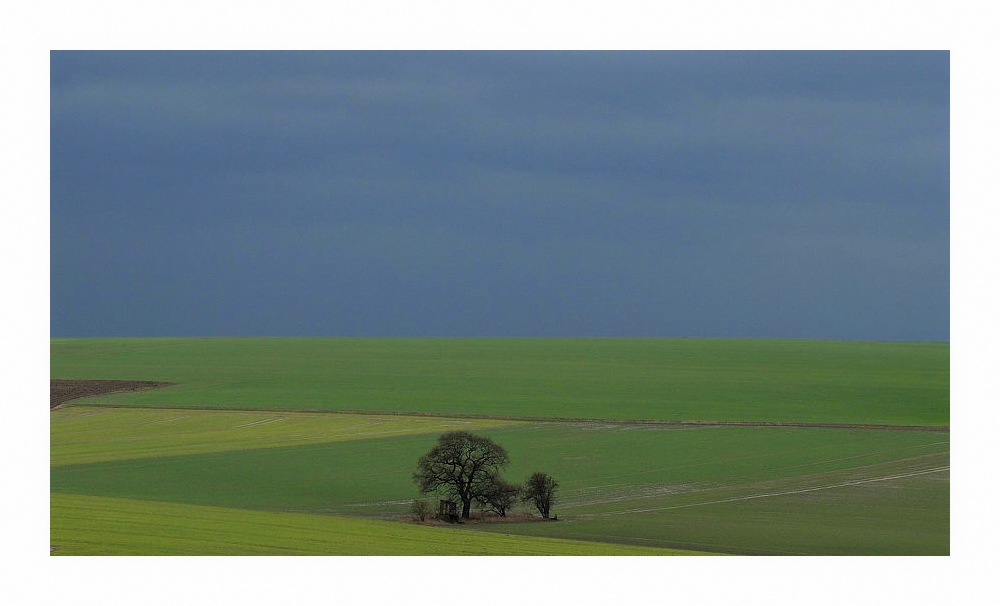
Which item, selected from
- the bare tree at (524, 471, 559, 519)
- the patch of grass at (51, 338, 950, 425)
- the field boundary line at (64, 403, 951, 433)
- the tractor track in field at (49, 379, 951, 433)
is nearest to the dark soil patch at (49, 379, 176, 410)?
the tractor track in field at (49, 379, 951, 433)

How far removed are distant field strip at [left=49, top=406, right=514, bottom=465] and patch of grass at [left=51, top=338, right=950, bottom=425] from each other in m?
3.77

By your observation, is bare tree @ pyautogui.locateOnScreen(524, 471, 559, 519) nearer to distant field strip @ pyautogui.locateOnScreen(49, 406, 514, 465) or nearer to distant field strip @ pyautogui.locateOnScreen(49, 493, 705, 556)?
distant field strip @ pyautogui.locateOnScreen(49, 493, 705, 556)

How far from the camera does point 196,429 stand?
47969 mm

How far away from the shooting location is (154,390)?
64438 mm

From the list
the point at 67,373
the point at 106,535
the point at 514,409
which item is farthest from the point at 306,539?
the point at 67,373

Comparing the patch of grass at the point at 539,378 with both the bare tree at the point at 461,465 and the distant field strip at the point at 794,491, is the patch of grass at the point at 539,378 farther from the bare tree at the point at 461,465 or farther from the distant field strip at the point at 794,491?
the bare tree at the point at 461,465

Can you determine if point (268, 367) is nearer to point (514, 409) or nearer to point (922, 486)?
point (514, 409)

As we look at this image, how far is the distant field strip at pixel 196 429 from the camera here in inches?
1662

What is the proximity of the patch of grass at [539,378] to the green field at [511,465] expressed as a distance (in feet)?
1.44

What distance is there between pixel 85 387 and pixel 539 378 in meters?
28.8

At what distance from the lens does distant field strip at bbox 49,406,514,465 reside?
42.2 m

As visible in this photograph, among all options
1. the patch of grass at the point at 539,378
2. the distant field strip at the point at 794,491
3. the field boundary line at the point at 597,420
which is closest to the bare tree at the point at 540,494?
the distant field strip at the point at 794,491

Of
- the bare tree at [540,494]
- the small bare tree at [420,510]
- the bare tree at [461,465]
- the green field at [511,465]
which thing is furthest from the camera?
the bare tree at [540,494]

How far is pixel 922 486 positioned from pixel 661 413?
21.8 metres
